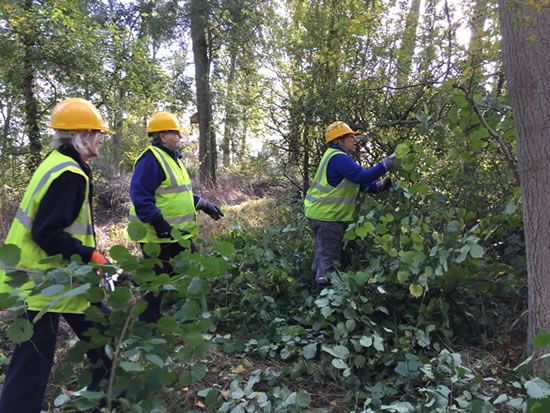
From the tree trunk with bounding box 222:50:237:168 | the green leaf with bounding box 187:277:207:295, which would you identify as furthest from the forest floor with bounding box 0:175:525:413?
the tree trunk with bounding box 222:50:237:168

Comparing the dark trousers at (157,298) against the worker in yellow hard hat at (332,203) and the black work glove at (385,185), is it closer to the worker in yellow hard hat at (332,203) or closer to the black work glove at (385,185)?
the worker in yellow hard hat at (332,203)

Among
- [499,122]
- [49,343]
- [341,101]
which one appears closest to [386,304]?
[499,122]

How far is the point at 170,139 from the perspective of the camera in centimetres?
325

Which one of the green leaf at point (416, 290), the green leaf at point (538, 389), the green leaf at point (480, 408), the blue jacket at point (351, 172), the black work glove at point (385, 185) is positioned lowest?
the green leaf at point (480, 408)

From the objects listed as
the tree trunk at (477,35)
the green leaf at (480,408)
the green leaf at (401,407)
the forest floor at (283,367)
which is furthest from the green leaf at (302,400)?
the tree trunk at (477,35)

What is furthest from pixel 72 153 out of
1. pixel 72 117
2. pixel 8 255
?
pixel 8 255

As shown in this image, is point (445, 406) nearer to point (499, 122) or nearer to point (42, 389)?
point (499, 122)

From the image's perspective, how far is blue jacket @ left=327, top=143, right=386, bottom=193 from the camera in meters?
3.17

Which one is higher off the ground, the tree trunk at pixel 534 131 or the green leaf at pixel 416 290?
the tree trunk at pixel 534 131

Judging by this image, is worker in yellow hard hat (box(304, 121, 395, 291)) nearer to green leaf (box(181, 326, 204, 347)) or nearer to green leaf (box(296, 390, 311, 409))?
green leaf (box(296, 390, 311, 409))

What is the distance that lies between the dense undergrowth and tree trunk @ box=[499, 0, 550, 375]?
0.28 m

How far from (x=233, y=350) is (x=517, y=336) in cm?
215

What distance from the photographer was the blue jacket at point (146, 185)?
2922 mm

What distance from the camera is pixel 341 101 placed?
15.1 ft
